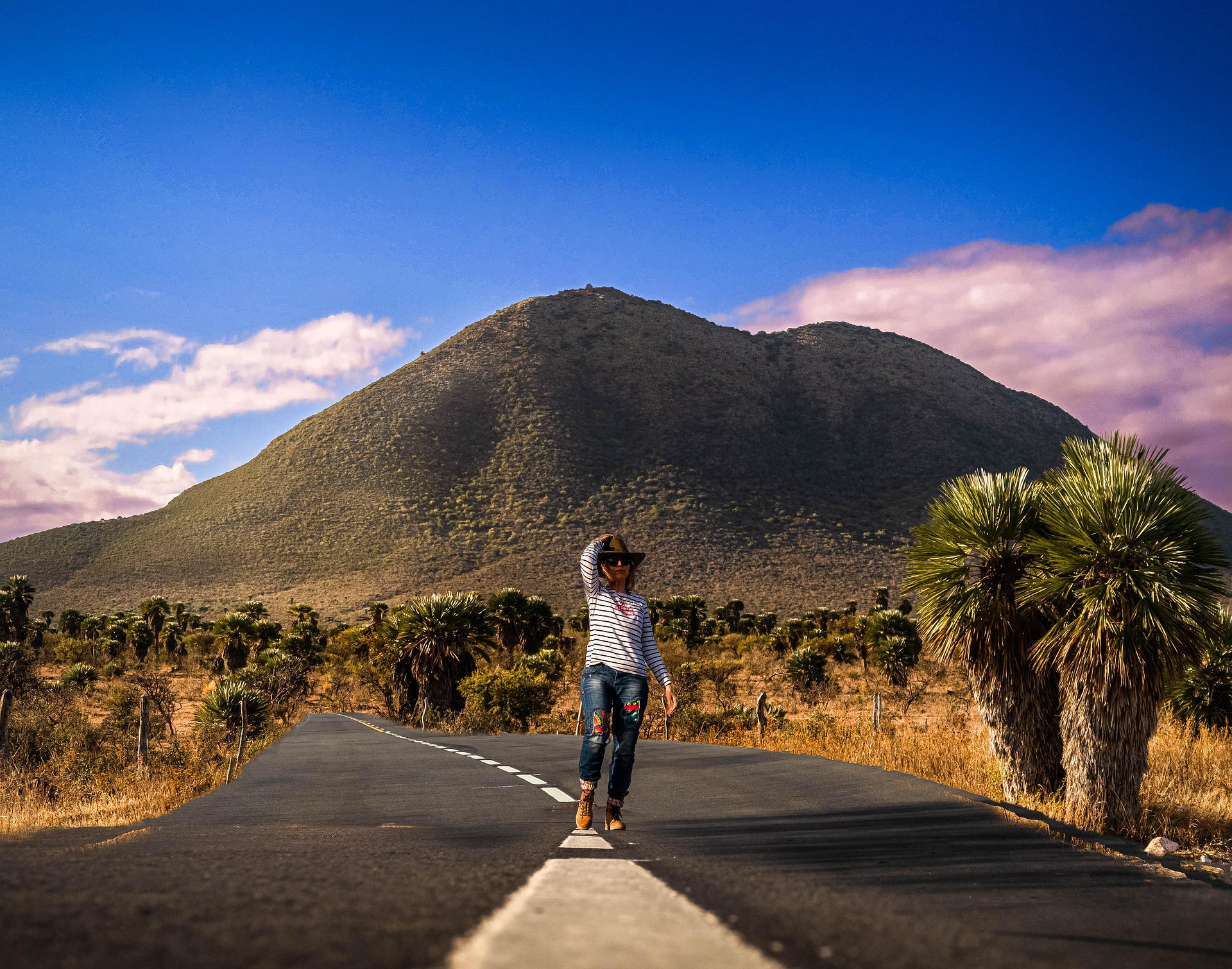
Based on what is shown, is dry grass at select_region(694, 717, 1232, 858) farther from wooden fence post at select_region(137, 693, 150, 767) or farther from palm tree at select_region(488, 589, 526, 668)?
palm tree at select_region(488, 589, 526, 668)

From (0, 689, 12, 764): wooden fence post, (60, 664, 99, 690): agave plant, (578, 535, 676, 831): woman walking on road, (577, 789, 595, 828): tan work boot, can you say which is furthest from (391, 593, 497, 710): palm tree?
(578, 535, 676, 831): woman walking on road

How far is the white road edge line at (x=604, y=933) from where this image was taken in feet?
10.2

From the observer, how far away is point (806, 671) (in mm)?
41188

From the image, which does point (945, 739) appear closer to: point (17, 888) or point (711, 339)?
point (17, 888)

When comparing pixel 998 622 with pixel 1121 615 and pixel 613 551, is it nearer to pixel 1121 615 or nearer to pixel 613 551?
pixel 1121 615

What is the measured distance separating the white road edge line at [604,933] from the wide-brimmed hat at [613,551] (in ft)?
9.89

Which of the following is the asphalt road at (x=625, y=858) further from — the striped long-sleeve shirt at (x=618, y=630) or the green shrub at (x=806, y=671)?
the green shrub at (x=806, y=671)

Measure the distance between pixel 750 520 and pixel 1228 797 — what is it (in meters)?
93.4

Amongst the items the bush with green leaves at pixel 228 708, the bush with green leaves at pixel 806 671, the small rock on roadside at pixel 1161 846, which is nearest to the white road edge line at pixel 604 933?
the small rock on roadside at pixel 1161 846

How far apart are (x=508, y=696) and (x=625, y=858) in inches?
1024

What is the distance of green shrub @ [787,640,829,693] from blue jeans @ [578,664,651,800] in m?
34.6

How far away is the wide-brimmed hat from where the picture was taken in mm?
7434

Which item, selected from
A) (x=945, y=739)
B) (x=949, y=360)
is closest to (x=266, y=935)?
(x=945, y=739)

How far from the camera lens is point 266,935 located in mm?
3312
